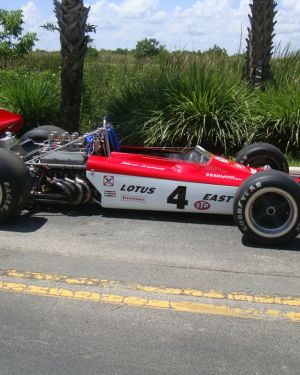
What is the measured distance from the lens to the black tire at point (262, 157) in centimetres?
699

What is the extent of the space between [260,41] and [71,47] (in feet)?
12.3

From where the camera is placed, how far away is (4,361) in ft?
10.6

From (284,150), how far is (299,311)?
6080 mm

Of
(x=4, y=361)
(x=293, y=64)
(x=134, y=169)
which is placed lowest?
(x=4, y=361)

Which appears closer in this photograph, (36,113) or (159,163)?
(159,163)

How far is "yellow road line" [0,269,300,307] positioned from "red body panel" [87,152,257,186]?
5.75 feet

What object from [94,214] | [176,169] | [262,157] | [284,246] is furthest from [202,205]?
[262,157]

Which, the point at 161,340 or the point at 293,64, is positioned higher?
the point at 293,64

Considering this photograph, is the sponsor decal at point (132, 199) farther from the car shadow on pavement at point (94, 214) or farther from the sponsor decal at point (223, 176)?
the sponsor decal at point (223, 176)

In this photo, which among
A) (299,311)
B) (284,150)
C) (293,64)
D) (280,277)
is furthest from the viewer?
(293,64)

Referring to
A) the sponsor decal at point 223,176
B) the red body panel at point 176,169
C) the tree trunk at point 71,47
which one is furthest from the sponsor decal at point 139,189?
the tree trunk at point 71,47

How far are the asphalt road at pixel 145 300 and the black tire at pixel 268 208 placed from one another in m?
0.17

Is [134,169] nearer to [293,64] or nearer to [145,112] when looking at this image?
[145,112]

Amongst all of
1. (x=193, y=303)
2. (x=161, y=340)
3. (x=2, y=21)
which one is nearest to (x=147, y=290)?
(x=193, y=303)
